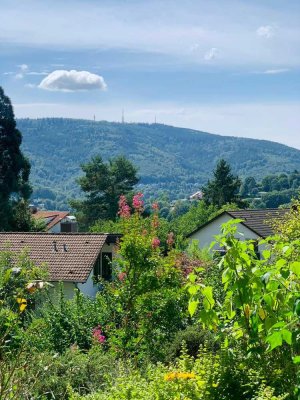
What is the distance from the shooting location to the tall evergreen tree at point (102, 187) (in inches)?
2598

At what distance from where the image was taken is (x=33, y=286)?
554 cm

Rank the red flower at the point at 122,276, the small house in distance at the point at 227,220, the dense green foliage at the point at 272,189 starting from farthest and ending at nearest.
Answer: the dense green foliage at the point at 272,189 → the small house in distance at the point at 227,220 → the red flower at the point at 122,276

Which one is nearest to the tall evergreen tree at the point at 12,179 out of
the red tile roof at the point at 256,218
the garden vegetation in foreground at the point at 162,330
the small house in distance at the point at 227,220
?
the small house in distance at the point at 227,220

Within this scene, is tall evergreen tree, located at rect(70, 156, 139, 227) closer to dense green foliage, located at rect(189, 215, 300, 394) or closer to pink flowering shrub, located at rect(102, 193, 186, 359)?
pink flowering shrub, located at rect(102, 193, 186, 359)

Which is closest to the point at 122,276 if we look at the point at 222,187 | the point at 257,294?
the point at 257,294

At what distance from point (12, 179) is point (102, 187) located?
930 inches

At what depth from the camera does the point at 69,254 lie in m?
28.8

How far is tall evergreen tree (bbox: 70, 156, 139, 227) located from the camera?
6600 centimetres

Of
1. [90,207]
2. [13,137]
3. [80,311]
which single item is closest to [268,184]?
[90,207]

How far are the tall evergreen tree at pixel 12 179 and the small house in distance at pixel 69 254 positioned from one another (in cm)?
1049

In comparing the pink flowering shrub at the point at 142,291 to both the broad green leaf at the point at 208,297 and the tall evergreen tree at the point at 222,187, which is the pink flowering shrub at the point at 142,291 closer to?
the broad green leaf at the point at 208,297

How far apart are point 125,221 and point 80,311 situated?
2827 mm

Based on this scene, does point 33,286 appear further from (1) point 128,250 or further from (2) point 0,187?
(2) point 0,187

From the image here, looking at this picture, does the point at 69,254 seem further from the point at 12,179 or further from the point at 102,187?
the point at 102,187
